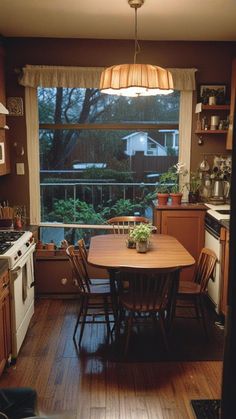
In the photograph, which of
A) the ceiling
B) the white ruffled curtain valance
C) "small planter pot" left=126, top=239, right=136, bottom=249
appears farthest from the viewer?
the white ruffled curtain valance

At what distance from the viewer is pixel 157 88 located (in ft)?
9.02

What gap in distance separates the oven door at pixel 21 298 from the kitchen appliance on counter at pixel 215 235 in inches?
69.4

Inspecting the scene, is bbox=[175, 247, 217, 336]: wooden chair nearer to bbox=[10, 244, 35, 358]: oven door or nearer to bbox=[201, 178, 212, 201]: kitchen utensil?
bbox=[201, 178, 212, 201]: kitchen utensil

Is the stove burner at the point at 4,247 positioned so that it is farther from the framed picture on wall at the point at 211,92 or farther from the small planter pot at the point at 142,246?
the framed picture on wall at the point at 211,92

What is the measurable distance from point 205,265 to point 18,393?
1967 mm

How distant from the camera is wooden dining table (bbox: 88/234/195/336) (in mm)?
2885

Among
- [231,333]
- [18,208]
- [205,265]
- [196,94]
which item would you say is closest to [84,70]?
[196,94]

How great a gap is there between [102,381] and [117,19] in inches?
122

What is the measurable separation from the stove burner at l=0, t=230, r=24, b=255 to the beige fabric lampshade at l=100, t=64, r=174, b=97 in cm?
142

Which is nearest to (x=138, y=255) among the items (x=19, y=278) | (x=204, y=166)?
(x=19, y=278)

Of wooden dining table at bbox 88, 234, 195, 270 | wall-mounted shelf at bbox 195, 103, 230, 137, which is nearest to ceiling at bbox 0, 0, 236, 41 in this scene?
wall-mounted shelf at bbox 195, 103, 230, 137

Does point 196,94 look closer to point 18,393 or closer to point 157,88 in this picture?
point 157,88

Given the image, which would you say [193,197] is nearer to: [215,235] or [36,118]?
[215,235]

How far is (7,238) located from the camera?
335 centimetres
